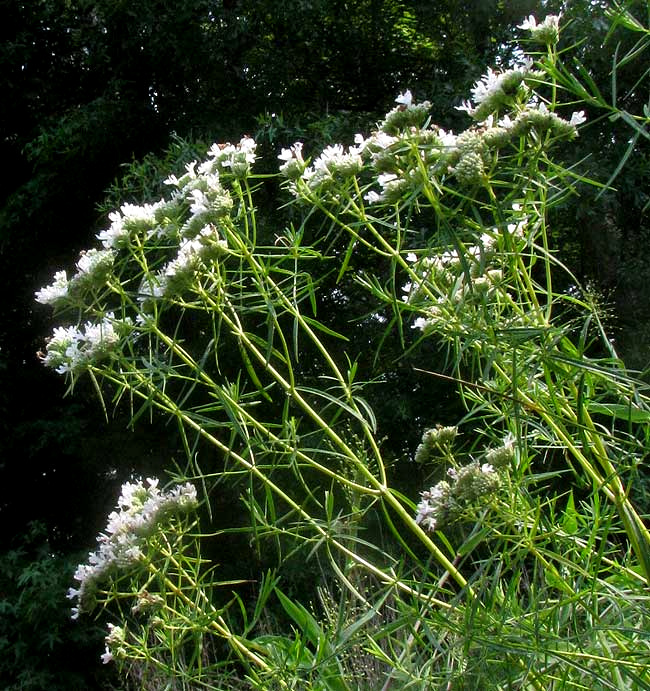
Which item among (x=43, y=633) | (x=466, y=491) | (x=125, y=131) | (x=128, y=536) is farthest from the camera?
(x=125, y=131)

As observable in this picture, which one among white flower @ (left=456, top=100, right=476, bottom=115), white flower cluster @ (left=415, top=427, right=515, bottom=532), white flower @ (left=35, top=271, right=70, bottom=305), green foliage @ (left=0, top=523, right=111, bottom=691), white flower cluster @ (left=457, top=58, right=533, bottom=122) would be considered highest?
white flower @ (left=35, top=271, right=70, bottom=305)

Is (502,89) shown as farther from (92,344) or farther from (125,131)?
(125,131)

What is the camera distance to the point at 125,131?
473cm

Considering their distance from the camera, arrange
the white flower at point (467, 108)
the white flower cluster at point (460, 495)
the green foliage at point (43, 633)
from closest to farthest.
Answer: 1. the white flower cluster at point (460, 495)
2. the white flower at point (467, 108)
3. the green foliage at point (43, 633)

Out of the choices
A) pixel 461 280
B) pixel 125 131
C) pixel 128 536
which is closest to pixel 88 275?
pixel 128 536

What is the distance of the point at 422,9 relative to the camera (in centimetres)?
454

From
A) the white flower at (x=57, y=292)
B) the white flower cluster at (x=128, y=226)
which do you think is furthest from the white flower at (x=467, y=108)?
the white flower at (x=57, y=292)

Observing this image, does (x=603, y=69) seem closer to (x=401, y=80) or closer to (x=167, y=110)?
(x=401, y=80)

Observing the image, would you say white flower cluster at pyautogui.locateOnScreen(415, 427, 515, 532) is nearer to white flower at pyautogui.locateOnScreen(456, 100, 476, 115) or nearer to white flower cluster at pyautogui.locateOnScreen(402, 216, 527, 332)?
white flower cluster at pyautogui.locateOnScreen(402, 216, 527, 332)

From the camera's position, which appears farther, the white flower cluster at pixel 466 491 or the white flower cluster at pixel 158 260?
the white flower cluster at pixel 158 260

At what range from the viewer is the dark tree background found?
12.9 feet

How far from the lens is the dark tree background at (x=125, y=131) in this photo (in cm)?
393

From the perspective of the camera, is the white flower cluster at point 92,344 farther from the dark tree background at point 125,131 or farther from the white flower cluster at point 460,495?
the dark tree background at point 125,131

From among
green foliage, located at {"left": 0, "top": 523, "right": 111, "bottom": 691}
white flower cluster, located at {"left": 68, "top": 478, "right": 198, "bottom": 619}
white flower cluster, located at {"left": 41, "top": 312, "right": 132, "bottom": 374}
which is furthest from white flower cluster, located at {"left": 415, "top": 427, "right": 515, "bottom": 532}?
green foliage, located at {"left": 0, "top": 523, "right": 111, "bottom": 691}
